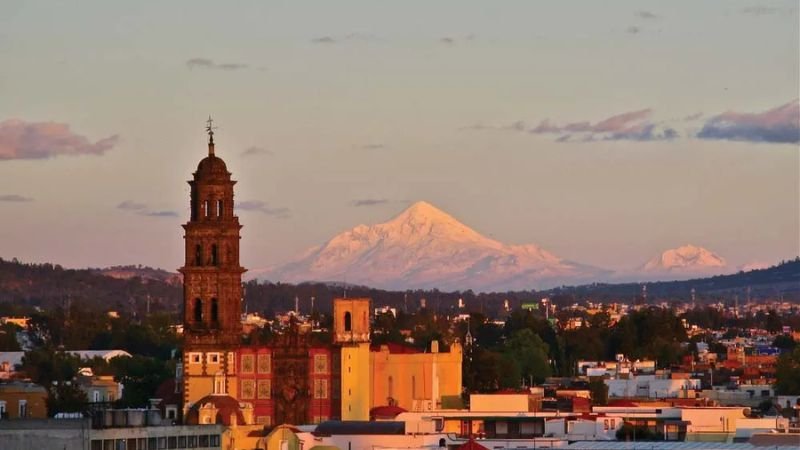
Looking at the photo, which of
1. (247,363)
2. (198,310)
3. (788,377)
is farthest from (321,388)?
(788,377)

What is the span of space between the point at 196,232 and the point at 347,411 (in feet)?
32.7

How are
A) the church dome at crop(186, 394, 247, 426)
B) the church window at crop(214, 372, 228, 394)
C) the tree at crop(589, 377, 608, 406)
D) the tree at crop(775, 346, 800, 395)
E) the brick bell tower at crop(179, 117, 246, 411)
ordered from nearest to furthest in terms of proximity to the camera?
the church dome at crop(186, 394, 247, 426), the church window at crop(214, 372, 228, 394), the brick bell tower at crop(179, 117, 246, 411), the tree at crop(589, 377, 608, 406), the tree at crop(775, 346, 800, 395)

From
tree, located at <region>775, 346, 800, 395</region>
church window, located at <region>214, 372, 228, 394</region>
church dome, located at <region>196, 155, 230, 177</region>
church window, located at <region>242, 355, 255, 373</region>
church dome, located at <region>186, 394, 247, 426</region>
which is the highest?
church dome, located at <region>196, 155, 230, 177</region>

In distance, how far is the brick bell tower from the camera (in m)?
150

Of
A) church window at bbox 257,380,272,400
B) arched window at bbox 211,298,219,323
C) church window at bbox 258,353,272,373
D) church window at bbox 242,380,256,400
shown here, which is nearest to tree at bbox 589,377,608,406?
church window at bbox 258,353,272,373

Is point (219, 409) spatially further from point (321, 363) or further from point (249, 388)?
point (321, 363)

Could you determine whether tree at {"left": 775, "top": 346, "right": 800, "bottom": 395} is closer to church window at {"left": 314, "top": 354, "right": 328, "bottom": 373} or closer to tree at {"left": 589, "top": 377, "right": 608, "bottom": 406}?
tree at {"left": 589, "top": 377, "right": 608, "bottom": 406}

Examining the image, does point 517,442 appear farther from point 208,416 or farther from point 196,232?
point 196,232

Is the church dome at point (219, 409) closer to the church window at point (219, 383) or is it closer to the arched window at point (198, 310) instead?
the church window at point (219, 383)

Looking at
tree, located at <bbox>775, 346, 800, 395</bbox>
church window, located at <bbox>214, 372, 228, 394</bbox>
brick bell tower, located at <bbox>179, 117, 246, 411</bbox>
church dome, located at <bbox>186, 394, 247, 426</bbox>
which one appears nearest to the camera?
church dome, located at <bbox>186, 394, 247, 426</bbox>

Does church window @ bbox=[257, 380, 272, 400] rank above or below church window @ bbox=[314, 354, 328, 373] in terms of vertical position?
below

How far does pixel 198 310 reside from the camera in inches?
5955

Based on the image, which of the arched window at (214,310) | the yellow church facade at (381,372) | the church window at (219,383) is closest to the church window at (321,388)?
the yellow church facade at (381,372)

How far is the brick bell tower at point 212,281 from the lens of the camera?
493 ft
